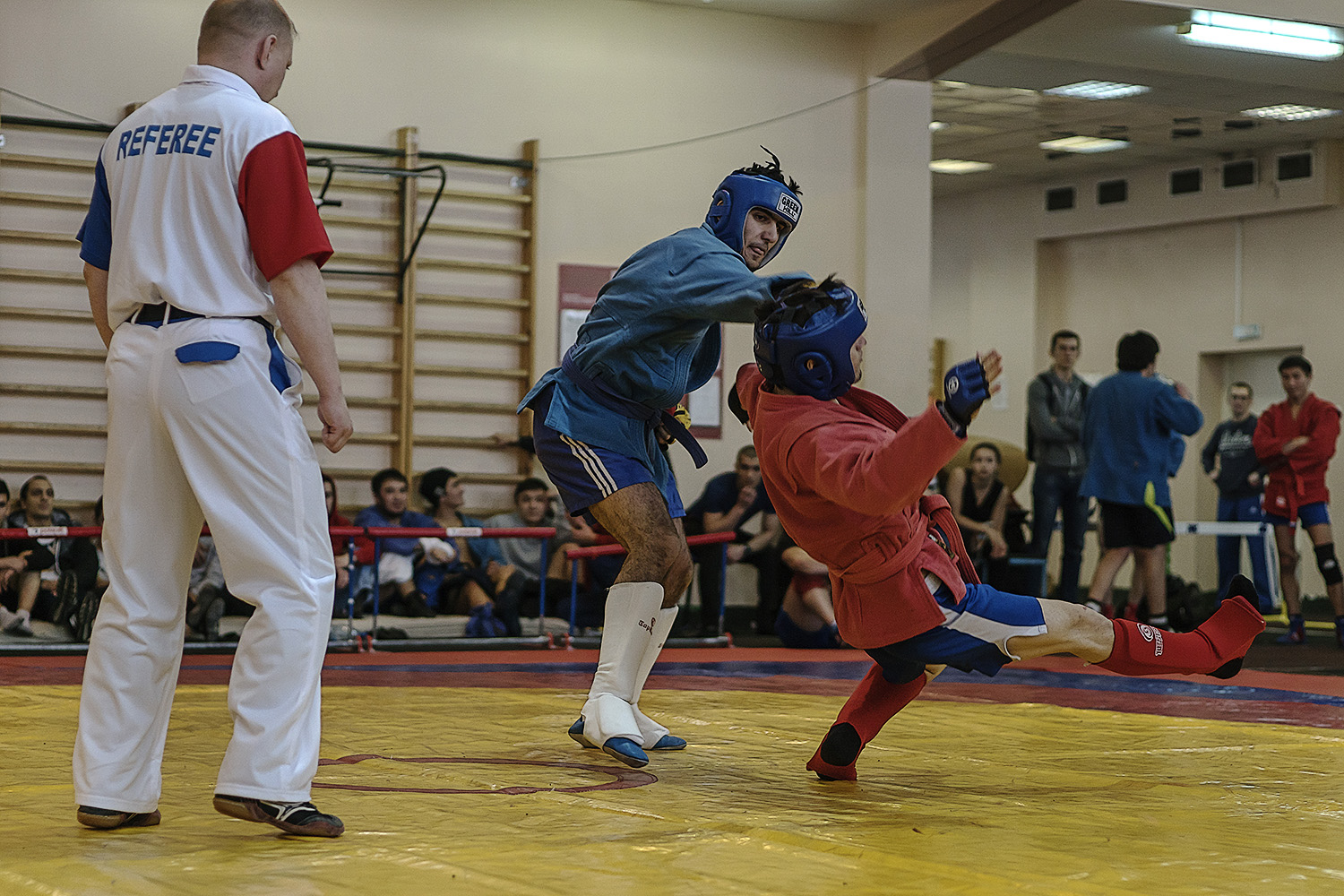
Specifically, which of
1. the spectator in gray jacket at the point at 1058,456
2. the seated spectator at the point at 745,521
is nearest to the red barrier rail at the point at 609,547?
the seated spectator at the point at 745,521

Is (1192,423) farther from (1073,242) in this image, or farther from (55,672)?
(1073,242)

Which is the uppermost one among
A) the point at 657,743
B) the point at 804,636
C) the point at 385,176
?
the point at 385,176

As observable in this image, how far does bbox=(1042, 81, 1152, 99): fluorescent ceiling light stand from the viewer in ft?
34.4

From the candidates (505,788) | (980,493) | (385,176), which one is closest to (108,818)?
(505,788)

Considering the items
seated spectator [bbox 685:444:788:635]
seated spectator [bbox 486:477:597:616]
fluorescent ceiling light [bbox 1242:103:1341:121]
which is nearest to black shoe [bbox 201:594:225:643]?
seated spectator [bbox 486:477:597:616]

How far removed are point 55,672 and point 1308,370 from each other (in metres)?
7.14

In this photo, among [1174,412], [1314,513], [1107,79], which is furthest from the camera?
[1107,79]

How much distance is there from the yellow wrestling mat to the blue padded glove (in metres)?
0.71

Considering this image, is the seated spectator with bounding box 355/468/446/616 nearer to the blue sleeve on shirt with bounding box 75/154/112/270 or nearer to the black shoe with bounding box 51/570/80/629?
the black shoe with bounding box 51/570/80/629

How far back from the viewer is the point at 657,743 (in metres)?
3.50

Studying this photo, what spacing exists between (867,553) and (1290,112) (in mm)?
10228

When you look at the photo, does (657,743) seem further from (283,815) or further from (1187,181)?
(1187,181)

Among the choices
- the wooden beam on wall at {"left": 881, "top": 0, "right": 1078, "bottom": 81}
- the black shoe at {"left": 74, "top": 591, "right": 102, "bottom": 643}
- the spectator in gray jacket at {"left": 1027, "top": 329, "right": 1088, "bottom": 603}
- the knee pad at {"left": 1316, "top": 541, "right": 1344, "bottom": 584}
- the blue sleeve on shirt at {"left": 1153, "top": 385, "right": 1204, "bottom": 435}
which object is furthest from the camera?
the spectator in gray jacket at {"left": 1027, "top": 329, "right": 1088, "bottom": 603}

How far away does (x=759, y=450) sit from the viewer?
2.92m
